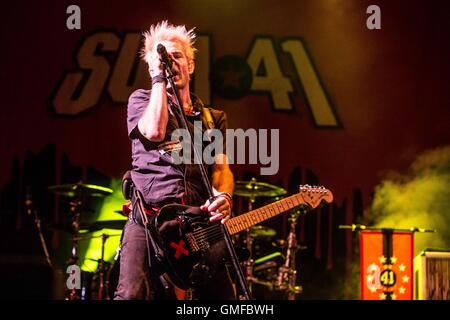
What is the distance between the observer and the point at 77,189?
228 inches

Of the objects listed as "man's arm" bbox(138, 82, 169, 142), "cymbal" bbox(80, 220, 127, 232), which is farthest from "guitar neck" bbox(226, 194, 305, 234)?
"cymbal" bbox(80, 220, 127, 232)

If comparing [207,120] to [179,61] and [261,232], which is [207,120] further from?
[261,232]

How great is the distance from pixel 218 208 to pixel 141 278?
0.48 metres

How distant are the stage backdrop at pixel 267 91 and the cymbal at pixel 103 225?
0.81ft

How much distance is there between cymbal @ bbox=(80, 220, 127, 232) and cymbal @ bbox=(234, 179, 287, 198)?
1034 millimetres

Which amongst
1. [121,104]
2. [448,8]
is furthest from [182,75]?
[448,8]

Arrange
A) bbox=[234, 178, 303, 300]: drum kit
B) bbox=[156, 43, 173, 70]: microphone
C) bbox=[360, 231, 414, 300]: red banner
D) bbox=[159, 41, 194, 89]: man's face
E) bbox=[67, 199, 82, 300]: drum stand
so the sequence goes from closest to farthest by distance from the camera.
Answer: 1. bbox=[156, 43, 173, 70]: microphone
2. bbox=[159, 41, 194, 89]: man's face
3. bbox=[360, 231, 414, 300]: red banner
4. bbox=[67, 199, 82, 300]: drum stand
5. bbox=[234, 178, 303, 300]: drum kit

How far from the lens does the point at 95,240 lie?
6305mm

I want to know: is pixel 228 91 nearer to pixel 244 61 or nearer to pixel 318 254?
pixel 244 61

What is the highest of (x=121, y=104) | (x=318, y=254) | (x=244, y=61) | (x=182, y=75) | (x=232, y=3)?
(x=232, y=3)

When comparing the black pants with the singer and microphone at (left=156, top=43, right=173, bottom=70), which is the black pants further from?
microphone at (left=156, top=43, right=173, bottom=70)

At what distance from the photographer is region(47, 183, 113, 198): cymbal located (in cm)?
577

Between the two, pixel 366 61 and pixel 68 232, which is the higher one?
pixel 366 61

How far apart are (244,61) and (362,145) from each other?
A: 4.22 ft
